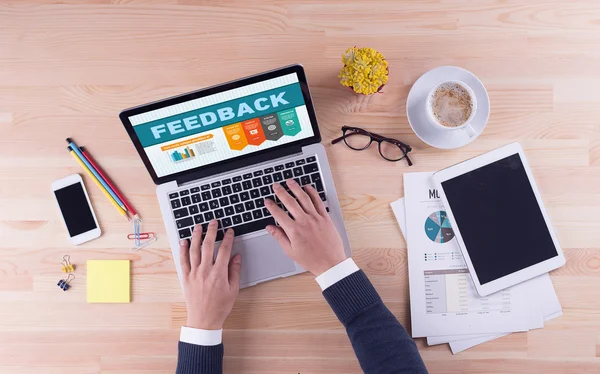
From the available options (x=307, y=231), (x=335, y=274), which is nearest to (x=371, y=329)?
(x=335, y=274)

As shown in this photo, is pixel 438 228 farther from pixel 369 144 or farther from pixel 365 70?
pixel 365 70

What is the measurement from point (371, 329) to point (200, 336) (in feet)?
1.20

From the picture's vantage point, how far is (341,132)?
1.02m

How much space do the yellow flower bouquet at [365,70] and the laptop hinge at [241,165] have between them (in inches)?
7.3

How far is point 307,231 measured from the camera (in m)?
0.96

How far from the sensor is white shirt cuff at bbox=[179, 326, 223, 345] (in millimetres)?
974

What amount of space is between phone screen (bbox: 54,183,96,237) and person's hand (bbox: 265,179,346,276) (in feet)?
1.37

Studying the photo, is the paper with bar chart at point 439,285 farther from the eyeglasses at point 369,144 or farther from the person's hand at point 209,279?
the person's hand at point 209,279

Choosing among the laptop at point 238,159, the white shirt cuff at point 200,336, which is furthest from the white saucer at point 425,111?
the white shirt cuff at point 200,336

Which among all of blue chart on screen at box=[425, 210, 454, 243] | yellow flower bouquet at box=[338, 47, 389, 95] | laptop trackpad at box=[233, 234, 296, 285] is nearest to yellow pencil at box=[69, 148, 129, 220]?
laptop trackpad at box=[233, 234, 296, 285]

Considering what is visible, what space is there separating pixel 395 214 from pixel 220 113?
0.44m

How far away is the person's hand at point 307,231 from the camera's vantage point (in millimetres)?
957

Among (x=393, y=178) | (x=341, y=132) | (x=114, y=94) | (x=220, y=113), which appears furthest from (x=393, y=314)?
(x=114, y=94)

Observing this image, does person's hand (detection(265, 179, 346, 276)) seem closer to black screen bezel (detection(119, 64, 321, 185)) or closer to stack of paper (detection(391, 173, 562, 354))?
black screen bezel (detection(119, 64, 321, 185))
